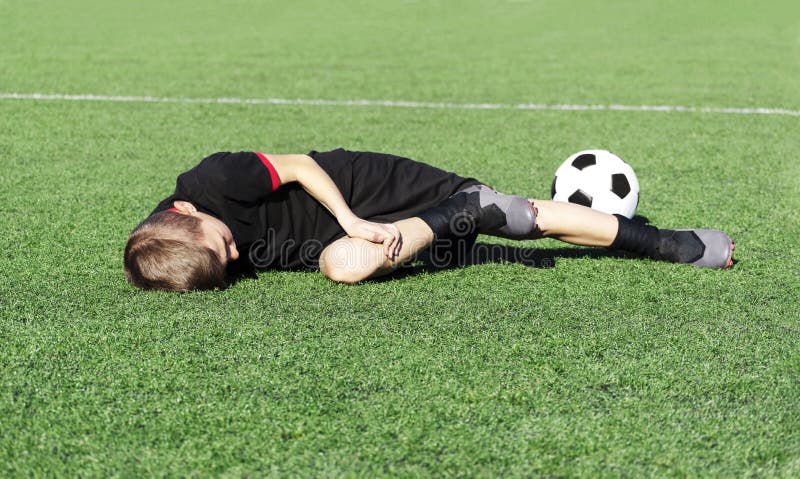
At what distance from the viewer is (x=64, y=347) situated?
2.91 metres

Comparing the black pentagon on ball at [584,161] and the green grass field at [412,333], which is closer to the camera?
the green grass field at [412,333]

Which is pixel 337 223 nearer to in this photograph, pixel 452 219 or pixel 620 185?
pixel 452 219

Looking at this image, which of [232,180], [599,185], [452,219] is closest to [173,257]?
[232,180]

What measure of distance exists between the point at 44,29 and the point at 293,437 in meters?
13.7

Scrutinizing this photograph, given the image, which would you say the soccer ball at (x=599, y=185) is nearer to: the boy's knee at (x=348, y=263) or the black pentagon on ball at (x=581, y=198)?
the black pentagon on ball at (x=581, y=198)

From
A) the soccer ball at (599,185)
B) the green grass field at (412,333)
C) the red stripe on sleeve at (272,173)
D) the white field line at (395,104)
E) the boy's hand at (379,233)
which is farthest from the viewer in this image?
the white field line at (395,104)

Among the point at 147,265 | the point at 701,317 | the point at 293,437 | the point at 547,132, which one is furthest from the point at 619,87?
the point at 293,437

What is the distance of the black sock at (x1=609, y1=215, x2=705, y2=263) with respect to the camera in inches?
153

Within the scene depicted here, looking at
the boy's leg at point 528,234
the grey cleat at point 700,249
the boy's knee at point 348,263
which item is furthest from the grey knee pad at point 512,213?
the grey cleat at point 700,249

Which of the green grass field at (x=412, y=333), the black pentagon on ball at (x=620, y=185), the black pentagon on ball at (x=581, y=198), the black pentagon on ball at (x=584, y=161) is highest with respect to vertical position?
the black pentagon on ball at (x=584, y=161)

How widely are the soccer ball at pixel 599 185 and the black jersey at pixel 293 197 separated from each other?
810 mm

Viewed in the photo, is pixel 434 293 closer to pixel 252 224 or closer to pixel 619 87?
pixel 252 224

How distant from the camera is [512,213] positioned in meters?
3.69

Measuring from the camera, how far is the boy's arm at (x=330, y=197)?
11.5 feet
